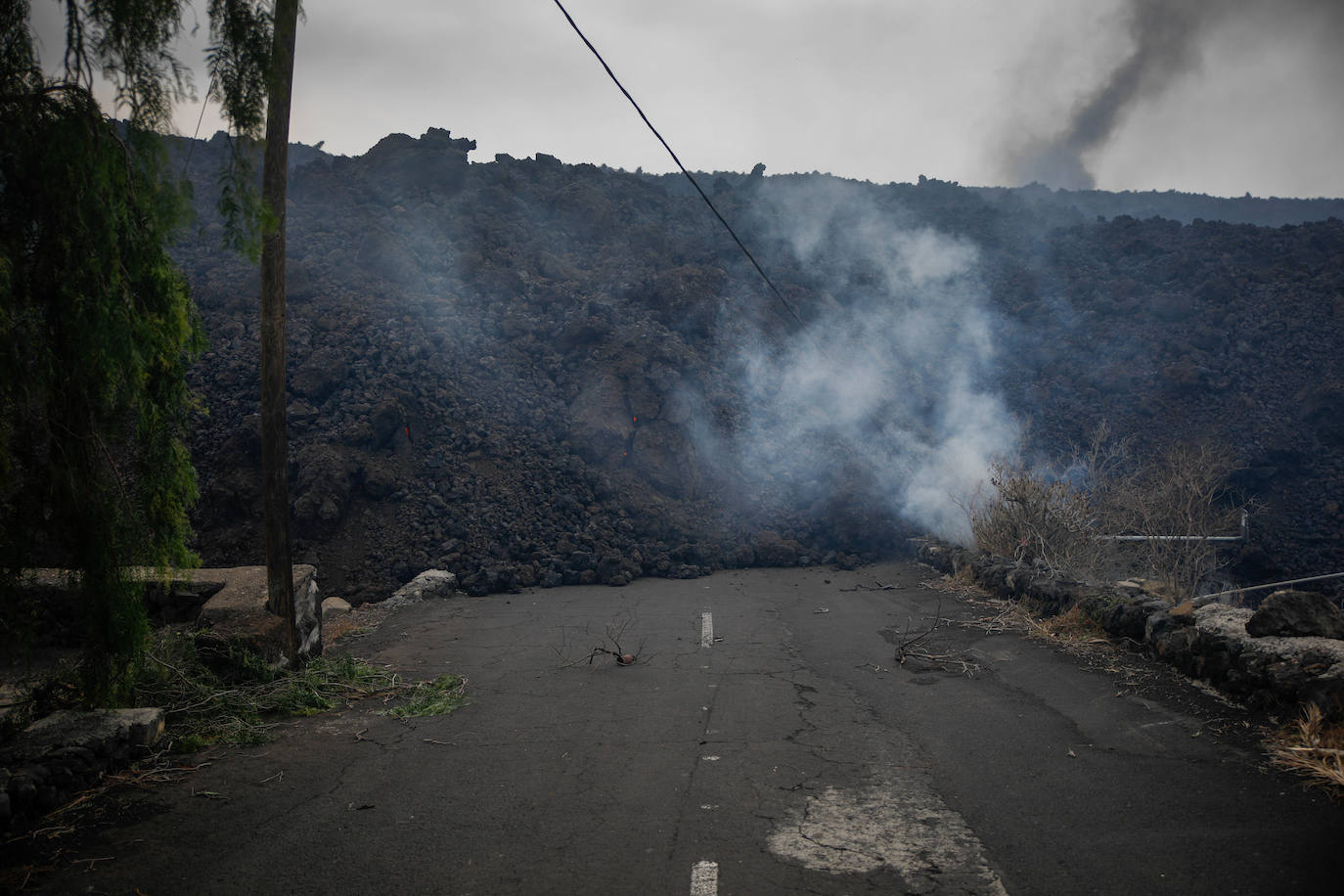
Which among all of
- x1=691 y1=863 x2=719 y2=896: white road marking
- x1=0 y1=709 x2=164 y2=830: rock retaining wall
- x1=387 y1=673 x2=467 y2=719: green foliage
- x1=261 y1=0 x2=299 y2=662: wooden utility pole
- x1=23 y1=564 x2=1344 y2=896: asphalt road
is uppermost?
x1=261 y1=0 x2=299 y2=662: wooden utility pole

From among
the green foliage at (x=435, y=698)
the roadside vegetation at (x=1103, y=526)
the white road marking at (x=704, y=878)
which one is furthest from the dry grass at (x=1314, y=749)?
the green foliage at (x=435, y=698)

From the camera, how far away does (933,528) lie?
16297mm

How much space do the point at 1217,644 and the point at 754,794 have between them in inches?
169

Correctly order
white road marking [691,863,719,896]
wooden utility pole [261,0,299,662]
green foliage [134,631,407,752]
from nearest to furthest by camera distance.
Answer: white road marking [691,863,719,896]
green foliage [134,631,407,752]
wooden utility pole [261,0,299,662]

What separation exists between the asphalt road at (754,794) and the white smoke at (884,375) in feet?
28.9

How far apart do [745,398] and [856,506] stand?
607cm

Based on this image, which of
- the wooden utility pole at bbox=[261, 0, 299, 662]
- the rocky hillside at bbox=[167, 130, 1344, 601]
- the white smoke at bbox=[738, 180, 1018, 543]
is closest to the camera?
the wooden utility pole at bbox=[261, 0, 299, 662]

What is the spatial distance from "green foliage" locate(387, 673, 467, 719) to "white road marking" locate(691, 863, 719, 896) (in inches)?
128

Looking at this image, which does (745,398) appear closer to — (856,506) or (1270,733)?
(856,506)

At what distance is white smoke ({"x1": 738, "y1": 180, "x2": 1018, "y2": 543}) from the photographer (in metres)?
18.8

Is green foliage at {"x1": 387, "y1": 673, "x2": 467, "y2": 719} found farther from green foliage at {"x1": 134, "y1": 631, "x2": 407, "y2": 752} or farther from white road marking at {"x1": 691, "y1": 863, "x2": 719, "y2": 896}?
white road marking at {"x1": 691, "y1": 863, "x2": 719, "y2": 896}

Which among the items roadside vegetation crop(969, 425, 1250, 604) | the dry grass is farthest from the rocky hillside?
the dry grass

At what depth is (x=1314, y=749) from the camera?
177 inches

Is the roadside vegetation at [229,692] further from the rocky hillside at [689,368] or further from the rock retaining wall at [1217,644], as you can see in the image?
the rock retaining wall at [1217,644]
